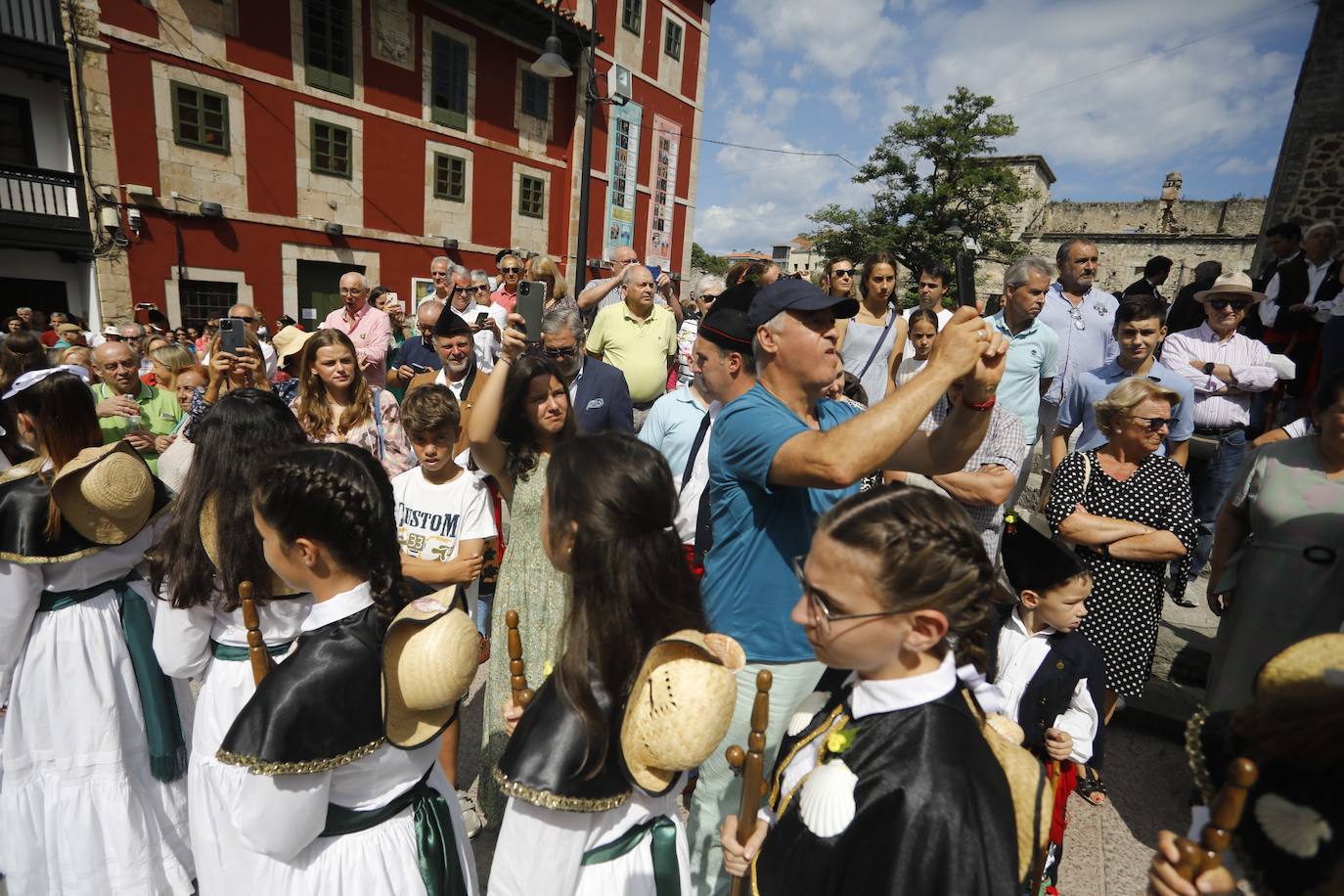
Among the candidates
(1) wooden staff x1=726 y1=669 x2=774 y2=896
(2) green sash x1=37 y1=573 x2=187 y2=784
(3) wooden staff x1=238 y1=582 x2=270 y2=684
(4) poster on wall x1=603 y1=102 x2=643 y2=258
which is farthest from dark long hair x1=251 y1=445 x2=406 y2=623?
(4) poster on wall x1=603 y1=102 x2=643 y2=258

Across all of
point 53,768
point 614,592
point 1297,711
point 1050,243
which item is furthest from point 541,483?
point 1050,243

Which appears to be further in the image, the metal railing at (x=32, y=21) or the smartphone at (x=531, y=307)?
the metal railing at (x=32, y=21)

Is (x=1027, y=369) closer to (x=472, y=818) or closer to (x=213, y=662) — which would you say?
(x=472, y=818)

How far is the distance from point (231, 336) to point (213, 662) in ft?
8.66

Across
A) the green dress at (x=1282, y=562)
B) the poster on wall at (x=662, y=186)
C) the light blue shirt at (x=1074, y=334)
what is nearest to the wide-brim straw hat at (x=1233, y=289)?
the light blue shirt at (x=1074, y=334)

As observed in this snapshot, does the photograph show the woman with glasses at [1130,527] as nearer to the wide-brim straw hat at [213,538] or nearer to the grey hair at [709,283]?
the wide-brim straw hat at [213,538]

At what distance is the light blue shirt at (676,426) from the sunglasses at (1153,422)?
207cm

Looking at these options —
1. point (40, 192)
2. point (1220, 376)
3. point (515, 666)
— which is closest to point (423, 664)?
point (515, 666)

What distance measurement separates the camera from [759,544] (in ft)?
6.97

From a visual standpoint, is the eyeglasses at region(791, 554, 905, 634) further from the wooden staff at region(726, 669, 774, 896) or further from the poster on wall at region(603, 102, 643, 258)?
the poster on wall at region(603, 102, 643, 258)

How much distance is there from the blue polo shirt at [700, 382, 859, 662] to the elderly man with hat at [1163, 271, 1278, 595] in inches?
161

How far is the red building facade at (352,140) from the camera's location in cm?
1374

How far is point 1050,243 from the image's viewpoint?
32.6 meters

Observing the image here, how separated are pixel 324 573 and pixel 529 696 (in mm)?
634
